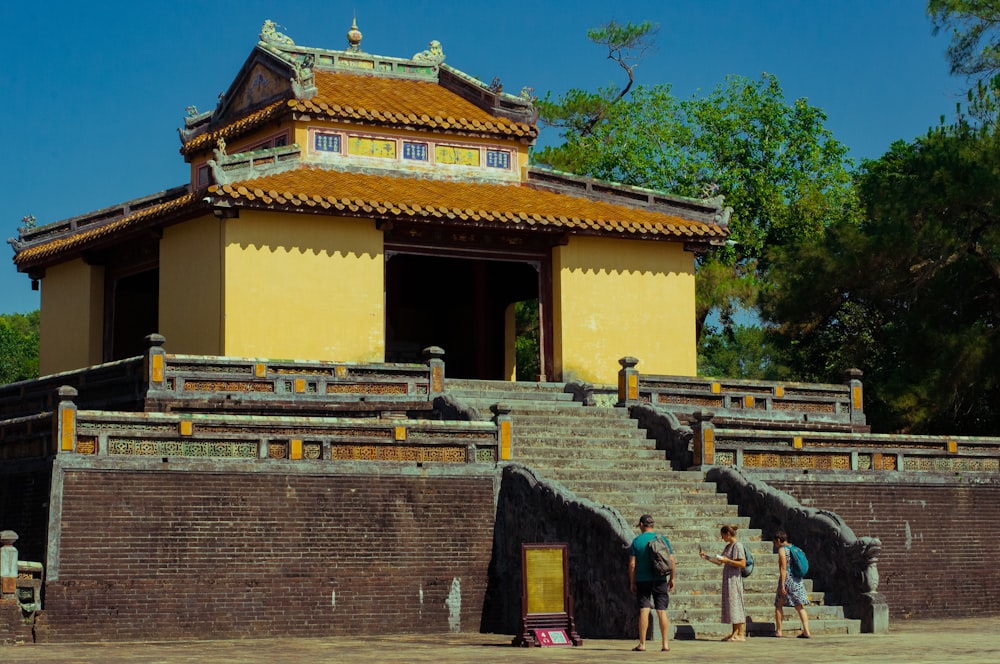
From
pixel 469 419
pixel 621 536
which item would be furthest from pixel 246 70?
pixel 621 536

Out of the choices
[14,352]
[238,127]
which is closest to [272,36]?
[238,127]

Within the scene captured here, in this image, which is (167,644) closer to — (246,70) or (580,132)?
(246,70)

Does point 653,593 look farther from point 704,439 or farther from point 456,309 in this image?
point 456,309

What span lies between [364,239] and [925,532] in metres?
10.6

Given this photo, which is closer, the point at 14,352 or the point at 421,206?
the point at 421,206

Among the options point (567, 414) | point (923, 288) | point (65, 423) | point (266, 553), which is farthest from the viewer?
point (923, 288)

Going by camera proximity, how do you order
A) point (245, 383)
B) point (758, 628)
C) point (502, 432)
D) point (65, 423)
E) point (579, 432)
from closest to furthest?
point (758, 628) → point (65, 423) → point (502, 432) → point (245, 383) → point (579, 432)

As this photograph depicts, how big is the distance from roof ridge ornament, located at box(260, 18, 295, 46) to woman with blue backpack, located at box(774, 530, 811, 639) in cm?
1741

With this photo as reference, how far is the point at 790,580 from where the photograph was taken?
19281mm

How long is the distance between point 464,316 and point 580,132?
14411mm

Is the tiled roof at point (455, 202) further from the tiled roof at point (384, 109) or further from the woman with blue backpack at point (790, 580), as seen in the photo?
the woman with blue backpack at point (790, 580)

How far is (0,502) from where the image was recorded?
2194 cm

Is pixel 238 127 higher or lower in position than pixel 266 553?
higher

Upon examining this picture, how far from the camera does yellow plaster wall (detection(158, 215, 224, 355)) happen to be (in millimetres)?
27266
